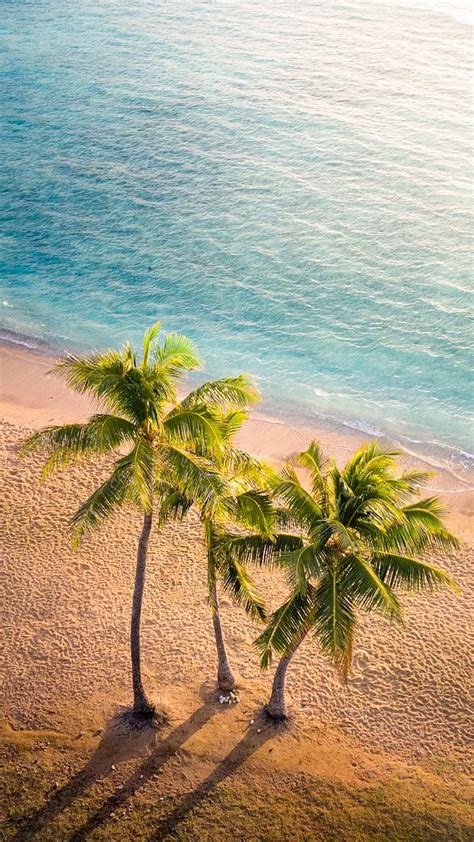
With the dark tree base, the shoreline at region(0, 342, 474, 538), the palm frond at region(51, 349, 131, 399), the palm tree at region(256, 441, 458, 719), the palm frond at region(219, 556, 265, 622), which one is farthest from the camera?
the shoreline at region(0, 342, 474, 538)

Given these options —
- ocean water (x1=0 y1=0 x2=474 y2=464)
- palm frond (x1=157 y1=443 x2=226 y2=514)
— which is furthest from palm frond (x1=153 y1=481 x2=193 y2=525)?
ocean water (x1=0 y1=0 x2=474 y2=464)

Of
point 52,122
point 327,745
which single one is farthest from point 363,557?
point 52,122

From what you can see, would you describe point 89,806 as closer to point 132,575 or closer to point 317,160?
point 132,575

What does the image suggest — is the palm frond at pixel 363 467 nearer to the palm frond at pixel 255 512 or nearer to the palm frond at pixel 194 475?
the palm frond at pixel 255 512

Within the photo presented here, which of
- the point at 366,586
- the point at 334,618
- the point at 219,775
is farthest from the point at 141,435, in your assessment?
the point at 219,775

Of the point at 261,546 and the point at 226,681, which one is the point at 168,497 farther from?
the point at 226,681

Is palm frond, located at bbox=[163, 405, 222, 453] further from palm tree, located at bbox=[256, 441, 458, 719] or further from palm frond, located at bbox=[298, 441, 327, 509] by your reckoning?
palm frond, located at bbox=[298, 441, 327, 509]
